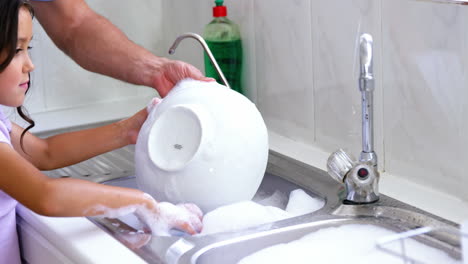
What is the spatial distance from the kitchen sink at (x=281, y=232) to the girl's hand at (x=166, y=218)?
17 millimetres

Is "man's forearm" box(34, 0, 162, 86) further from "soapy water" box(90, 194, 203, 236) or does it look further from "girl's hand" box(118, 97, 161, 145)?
"soapy water" box(90, 194, 203, 236)

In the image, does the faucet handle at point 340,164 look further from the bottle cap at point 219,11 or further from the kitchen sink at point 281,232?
the bottle cap at point 219,11

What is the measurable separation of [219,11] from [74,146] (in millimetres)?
487

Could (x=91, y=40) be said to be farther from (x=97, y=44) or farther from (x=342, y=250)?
(x=342, y=250)

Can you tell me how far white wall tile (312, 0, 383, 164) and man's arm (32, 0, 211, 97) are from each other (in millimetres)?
318

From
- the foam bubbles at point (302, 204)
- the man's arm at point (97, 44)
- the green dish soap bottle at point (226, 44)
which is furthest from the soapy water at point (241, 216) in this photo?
the green dish soap bottle at point (226, 44)

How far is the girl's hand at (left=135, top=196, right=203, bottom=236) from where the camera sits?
125 cm

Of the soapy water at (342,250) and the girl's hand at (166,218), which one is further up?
the girl's hand at (166,218)

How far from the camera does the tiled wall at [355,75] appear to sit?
51.7 inches

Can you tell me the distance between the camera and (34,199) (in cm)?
124

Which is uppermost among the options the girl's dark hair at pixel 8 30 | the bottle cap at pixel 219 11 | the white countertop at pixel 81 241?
the girl's dark hair at pixel 8 30

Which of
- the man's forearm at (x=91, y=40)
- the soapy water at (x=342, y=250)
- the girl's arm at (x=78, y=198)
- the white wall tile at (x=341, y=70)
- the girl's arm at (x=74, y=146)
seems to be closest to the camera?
the soapy water at (x=342, y=250)

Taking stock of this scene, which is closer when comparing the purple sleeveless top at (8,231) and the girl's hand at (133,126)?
the purple sleeveless top at (8,231)

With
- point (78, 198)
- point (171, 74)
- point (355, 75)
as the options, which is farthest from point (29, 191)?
point (355, 75)
